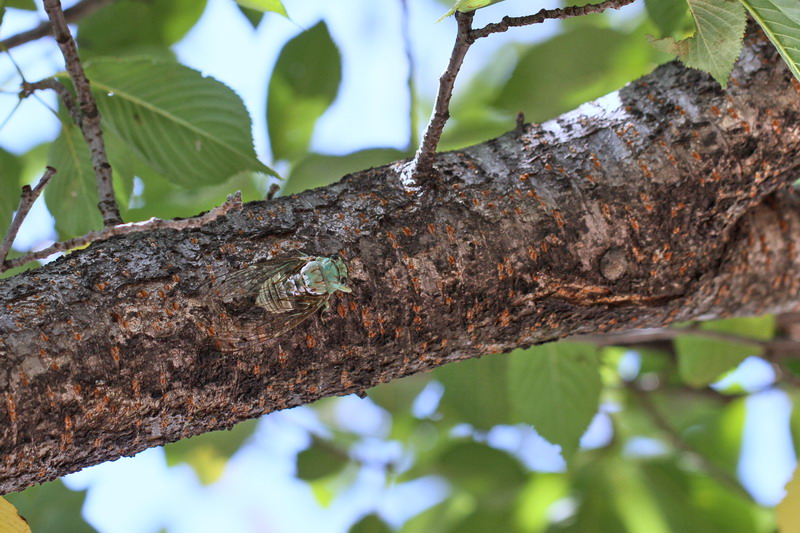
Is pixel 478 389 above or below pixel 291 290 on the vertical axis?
below

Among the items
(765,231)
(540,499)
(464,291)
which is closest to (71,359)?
(464,291)

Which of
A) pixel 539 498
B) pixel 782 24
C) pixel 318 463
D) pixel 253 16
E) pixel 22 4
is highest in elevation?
pixel 22 4

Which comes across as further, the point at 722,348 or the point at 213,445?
the point at 213,445

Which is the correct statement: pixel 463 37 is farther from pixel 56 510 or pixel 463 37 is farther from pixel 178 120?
pixel 56 510

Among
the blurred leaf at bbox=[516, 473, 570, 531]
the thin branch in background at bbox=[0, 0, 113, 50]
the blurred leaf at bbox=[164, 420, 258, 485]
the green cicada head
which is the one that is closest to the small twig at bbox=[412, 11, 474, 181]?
the green cicada head

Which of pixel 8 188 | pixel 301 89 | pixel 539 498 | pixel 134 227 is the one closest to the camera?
pixel 134 227

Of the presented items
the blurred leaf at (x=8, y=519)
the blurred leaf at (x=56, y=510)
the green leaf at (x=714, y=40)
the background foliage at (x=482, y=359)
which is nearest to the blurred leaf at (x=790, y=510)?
the background foliage at (x=482, y=359)

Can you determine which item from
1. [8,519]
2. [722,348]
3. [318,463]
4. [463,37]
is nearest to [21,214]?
[8,519]
